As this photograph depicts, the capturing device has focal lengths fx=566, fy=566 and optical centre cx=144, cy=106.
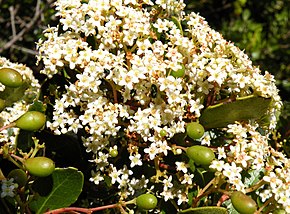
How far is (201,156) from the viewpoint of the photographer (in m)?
1.15

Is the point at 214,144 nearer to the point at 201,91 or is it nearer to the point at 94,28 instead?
the point at 201,91

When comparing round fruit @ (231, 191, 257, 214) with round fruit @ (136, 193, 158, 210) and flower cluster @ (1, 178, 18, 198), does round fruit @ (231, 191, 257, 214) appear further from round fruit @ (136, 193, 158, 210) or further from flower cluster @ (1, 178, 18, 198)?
flower cluster @ (1, 178, 18, 198)

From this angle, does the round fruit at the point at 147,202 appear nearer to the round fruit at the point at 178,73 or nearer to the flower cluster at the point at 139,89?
the flower cluster at the point at 139,89

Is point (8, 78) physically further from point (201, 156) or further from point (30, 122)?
point (201, 156)

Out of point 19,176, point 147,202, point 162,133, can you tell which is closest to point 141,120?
point 162,133

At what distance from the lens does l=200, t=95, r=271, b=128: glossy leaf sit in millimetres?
1240


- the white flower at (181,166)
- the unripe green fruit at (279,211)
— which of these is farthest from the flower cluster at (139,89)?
the unripe green fruit at (279,211)

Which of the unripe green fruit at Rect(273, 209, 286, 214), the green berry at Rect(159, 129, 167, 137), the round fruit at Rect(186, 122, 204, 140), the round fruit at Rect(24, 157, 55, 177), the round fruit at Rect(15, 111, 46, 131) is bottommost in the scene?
the unripe green fruit at Rect(273, 209, 286, 214)

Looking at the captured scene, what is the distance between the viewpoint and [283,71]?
138 inches

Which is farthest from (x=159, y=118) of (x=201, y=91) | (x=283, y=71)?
(x=283, y=71)

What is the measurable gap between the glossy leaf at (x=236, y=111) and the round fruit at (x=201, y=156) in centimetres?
12

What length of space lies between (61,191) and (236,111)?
0.42 metres

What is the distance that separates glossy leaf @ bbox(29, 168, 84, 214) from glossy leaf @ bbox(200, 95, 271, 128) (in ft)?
1.03

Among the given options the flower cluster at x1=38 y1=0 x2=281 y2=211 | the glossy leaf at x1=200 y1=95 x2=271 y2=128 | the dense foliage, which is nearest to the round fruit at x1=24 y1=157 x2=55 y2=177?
the dense foliage
